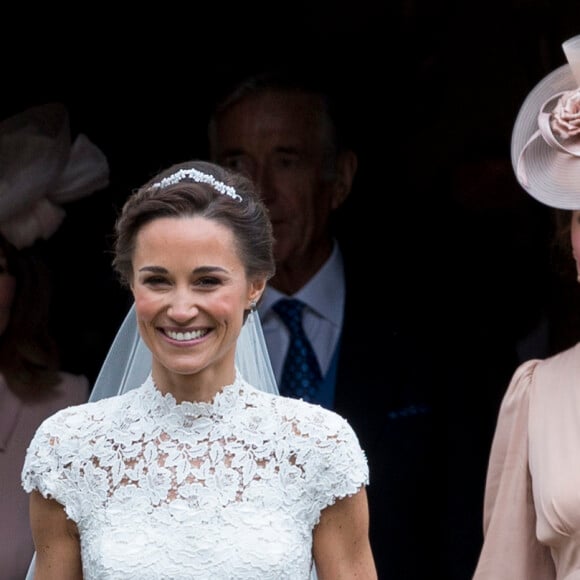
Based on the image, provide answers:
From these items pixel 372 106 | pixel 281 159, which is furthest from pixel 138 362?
pixel 372 106

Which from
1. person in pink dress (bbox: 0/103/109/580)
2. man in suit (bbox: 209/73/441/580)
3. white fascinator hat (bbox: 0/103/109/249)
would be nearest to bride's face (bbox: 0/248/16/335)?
person in pink dress (bbox: 0/103/109/580)

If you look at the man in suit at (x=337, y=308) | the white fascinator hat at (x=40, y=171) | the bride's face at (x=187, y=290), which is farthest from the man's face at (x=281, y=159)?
the bride's face at (x=187, y=290)

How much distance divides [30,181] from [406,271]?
122 cm

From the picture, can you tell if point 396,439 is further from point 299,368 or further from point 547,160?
point 547,160

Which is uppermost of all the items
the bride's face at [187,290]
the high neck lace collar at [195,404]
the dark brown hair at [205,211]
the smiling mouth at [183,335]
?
the dark brown hair at [205,211]

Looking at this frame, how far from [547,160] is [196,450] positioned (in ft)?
4.08

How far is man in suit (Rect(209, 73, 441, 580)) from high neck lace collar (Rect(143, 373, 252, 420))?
133 centimetres

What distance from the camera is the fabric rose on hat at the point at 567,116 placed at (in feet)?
14.1

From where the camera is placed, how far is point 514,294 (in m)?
5.86

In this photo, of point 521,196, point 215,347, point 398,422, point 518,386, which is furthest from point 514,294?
point 215,347

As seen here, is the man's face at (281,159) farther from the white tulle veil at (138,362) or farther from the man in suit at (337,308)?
the white tulle veil at (138,362)

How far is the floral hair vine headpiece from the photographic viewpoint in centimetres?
371

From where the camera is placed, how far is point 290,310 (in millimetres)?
5344

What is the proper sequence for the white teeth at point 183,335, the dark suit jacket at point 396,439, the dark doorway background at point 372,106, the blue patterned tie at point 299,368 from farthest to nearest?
the dark doorway background at point 372,106
the blue patterned tie at point 299,368
the dark suit jacket at point 396,439
the white teeth at point 183,335
